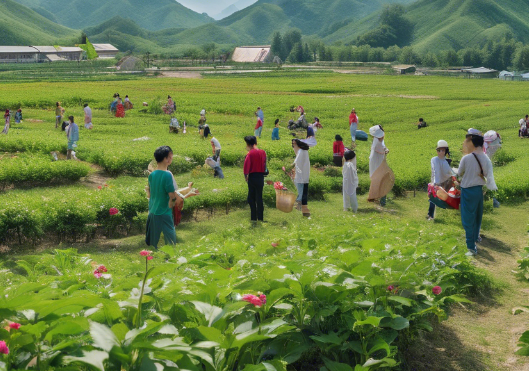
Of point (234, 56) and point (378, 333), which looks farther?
point (234, 56)

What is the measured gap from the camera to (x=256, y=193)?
1277 cm

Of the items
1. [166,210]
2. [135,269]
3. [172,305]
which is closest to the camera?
[172,305]

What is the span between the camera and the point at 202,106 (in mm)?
42844

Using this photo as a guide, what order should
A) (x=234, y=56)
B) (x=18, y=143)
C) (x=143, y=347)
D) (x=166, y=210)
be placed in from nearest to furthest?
(x=143, y=347), (x=166, y=210), (x=18, y=143), (x=234, y=56)

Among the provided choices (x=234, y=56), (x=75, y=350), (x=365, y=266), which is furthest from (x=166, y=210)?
(x=234, y=56)

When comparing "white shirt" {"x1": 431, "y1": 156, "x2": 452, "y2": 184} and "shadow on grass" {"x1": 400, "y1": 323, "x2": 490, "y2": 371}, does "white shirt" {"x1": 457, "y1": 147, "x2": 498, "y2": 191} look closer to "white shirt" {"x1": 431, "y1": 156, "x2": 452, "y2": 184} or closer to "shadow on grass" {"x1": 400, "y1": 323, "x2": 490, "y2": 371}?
"white shirt" {"x1": 431, "y1": 156, "x2": 452, "y2": 184}

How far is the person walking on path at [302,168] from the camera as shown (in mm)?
13227

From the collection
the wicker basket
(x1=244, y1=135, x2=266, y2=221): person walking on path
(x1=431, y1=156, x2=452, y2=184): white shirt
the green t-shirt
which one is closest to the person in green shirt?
the green t-shirt

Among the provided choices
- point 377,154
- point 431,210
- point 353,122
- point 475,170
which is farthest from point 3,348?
point 353,122

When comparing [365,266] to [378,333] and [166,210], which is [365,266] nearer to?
[378,333]

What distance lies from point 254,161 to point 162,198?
3.88 meters

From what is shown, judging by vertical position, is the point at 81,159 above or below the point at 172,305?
below

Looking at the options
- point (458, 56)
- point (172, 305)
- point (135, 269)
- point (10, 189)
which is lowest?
point (10, 189)

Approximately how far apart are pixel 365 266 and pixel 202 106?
3913cm
